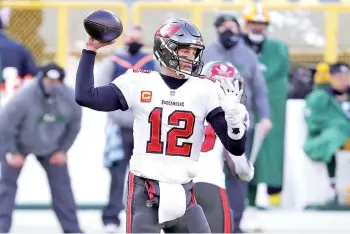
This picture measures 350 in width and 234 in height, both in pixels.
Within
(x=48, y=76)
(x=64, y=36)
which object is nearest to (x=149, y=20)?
(x=64, y=36)

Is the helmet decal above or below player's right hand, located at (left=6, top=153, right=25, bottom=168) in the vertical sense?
above

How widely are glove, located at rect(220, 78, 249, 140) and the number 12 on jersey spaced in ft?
0.90

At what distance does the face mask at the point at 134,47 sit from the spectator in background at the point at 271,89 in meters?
1.01

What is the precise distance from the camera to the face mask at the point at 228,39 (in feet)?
33.0

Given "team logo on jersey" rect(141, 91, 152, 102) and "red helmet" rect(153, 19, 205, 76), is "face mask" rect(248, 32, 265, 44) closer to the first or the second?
"red helmet" rect(153, 19, 205, 76)

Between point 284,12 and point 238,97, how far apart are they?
6777 mm

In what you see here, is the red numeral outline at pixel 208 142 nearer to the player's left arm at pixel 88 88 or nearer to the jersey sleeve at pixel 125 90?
the jersey sleeve at pixel 125 90

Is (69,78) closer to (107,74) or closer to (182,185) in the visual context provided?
(107,74)

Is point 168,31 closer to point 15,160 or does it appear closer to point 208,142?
point 208,142

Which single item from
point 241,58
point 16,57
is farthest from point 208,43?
point 241,58

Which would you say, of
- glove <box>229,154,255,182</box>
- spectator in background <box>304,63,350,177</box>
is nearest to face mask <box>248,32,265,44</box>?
spectator in background <box>304,63,350,177</box>

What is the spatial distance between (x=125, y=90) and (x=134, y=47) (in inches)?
182

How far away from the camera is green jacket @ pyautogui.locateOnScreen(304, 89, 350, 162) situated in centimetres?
1184

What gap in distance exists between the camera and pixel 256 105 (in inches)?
410
